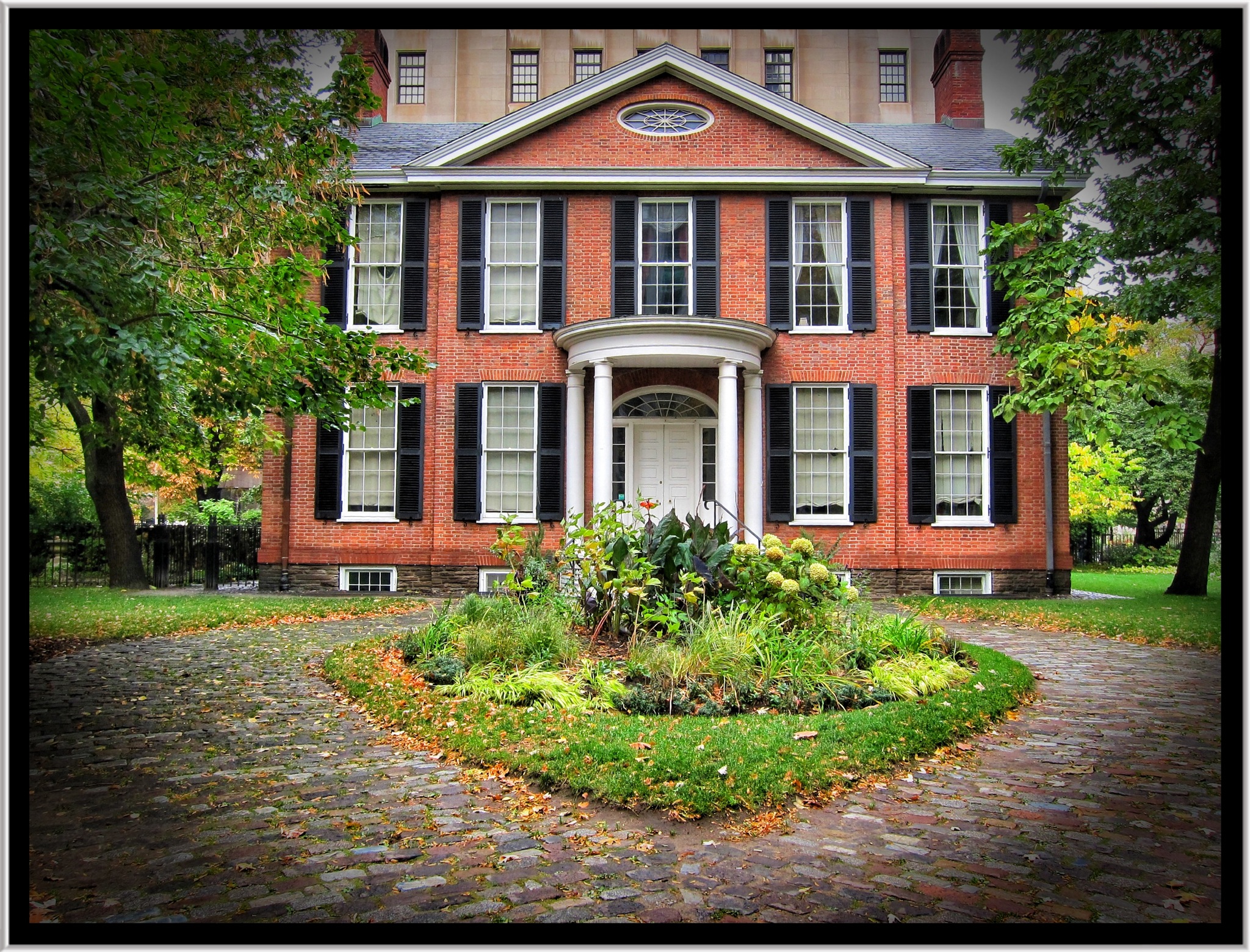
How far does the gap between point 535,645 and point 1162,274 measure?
9.82m

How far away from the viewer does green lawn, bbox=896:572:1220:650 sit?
9.47 metres

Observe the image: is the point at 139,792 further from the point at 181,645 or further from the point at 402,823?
the point at 181,645

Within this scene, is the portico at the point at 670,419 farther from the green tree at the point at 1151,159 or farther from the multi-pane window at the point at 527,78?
the multi-pane window at the point at 527,78

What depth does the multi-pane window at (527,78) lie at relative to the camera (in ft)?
63.6

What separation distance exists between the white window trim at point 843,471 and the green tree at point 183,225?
849 centimetres

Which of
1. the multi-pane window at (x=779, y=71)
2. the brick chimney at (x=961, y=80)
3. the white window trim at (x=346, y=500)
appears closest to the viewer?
the white window trim at (x=346, y=500)

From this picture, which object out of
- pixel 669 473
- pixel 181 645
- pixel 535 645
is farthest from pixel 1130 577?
pixel 181 645

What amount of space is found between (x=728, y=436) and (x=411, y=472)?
555cm

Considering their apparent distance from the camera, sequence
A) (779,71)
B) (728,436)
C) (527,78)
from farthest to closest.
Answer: (779,71), (527,78), (728,436)

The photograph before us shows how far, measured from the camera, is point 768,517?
14.0m

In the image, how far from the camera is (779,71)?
20266mm

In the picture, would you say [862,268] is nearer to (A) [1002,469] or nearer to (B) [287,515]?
(A) [1002,469]

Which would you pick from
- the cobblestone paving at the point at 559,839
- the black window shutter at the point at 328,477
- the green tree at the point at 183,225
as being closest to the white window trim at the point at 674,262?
the black window shutter at the point at 328,477

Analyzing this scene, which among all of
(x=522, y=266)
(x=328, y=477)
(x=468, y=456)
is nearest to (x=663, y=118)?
(x=522, y=266)
